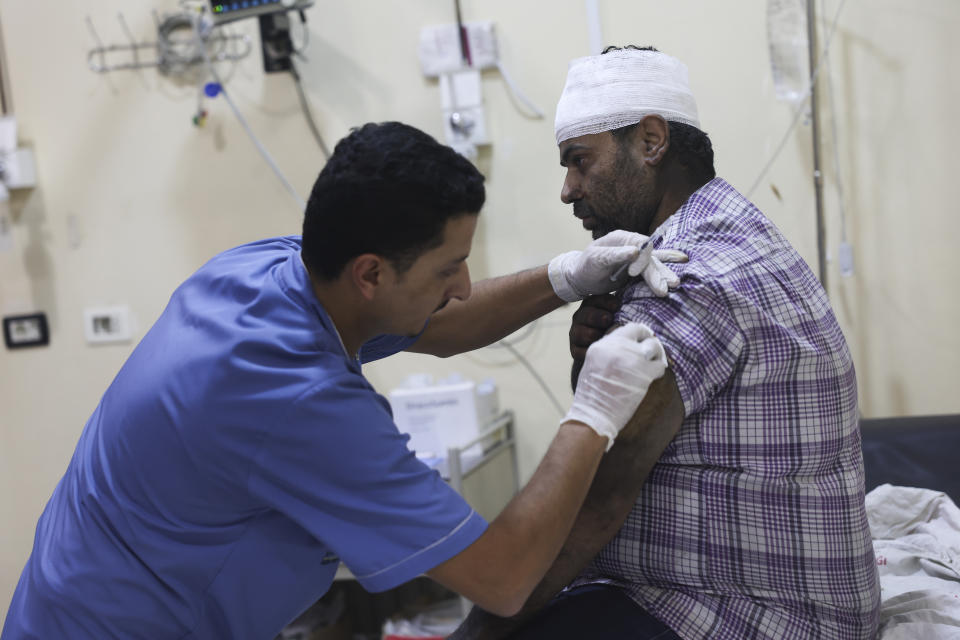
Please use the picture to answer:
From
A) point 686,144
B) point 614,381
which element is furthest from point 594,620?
point 686,144

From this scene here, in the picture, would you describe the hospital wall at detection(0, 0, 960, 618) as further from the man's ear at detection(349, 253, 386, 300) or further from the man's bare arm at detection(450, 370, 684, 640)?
the man's ear at detection(349, 253, 386, 300)

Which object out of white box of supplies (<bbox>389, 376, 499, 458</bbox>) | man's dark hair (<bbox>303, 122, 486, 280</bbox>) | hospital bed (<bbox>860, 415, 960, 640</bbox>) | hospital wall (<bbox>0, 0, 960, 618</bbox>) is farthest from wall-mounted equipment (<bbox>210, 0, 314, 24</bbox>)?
hospital bed (<bbox>860, 415, 960, 640</bbox>)

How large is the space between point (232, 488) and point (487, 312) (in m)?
0.67

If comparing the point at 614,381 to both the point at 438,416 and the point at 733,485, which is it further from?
Result: the point at 438,416

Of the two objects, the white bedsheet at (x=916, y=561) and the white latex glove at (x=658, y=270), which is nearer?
the white latex glove at (x=658, y=270)

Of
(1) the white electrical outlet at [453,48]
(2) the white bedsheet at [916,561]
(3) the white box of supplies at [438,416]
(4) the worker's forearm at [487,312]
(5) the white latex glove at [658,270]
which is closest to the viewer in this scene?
(5) the white latex glove at [658,270]

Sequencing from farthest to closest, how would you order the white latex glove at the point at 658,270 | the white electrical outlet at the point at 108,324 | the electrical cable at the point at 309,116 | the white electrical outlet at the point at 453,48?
the white electrical outlet at the point at 108,324 → the electrical cable at the point at 309,116 → the white electrical outlet at the point at 453,48 → the white latex glove at the point at 658,270

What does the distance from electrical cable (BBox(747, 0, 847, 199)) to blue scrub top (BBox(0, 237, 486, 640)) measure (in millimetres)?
1628

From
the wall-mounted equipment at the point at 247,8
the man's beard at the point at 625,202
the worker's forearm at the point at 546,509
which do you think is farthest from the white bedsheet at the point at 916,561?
the wall-mounted equipment at the point at 247,8

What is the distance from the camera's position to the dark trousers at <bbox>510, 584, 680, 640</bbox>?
3.76 ft

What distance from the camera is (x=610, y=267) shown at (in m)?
1.27

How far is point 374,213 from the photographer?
0.96 meters

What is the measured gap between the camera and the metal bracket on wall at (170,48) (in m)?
2.59

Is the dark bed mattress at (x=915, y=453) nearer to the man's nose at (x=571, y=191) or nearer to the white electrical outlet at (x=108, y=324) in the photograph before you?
the man's nose at (x=571, y=191)
